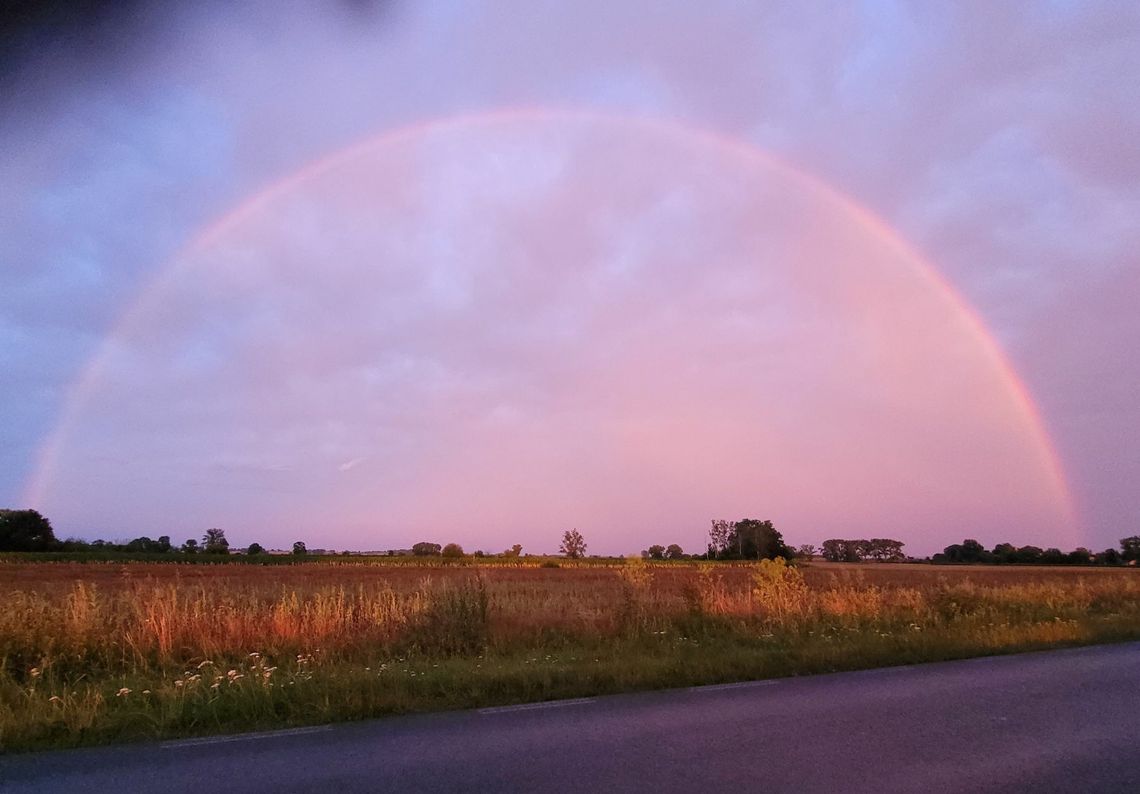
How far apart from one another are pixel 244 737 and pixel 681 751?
3935 millimetres

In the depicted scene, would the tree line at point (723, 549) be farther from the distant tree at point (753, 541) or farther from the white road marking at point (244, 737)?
the white road marking at point (244, 737)

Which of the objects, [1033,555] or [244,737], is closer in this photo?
[244,737]

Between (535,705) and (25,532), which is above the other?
(25,532)

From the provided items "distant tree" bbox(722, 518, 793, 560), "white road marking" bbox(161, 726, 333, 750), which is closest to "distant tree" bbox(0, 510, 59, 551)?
"distant tree" bbox(722, 518, 793, 560)

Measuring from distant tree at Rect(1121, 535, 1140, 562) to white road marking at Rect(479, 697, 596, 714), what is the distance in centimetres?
13043

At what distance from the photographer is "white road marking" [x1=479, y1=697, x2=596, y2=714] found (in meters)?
8.81

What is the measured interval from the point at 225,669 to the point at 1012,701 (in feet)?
30.2

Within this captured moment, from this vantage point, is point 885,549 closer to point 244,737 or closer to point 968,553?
point 968,553

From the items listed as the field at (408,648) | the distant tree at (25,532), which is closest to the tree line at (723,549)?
the distant tree at (25,532)

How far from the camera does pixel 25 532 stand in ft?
350

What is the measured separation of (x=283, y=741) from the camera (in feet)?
24.3

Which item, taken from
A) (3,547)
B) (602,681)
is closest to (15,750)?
(602,681)

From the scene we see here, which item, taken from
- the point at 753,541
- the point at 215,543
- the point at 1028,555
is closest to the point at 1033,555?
the point at 1028,555

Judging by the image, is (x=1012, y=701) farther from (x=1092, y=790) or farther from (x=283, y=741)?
(x=283, y=741)
